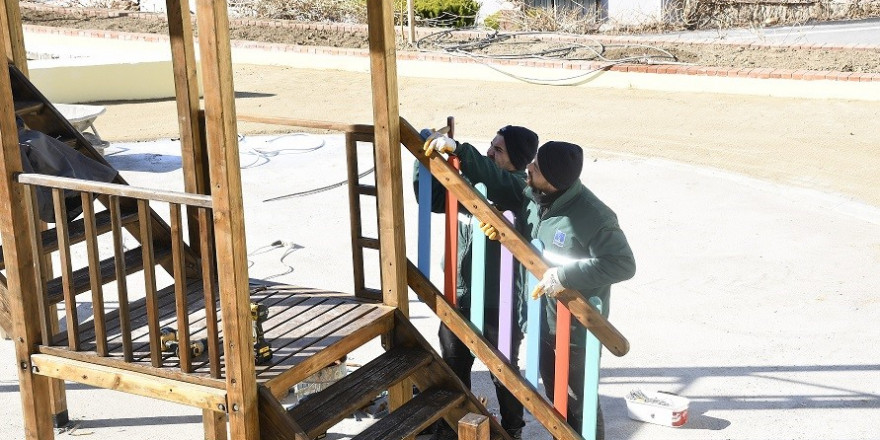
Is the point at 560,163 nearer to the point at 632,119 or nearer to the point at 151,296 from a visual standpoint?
the point at 151,296

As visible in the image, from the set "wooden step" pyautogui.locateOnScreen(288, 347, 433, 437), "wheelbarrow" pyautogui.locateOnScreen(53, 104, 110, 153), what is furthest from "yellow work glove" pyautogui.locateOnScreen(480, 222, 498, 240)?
"wheelbarrow" pyautogui.locateOnScreen(53, 104, 110, 153)

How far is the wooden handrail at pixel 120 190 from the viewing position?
13.7 feet

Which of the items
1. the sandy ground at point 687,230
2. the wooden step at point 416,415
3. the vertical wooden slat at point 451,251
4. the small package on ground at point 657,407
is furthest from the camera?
the sandy ground at point 687,230

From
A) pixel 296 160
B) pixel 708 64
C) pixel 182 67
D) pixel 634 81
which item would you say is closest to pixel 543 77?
pixel 634 81

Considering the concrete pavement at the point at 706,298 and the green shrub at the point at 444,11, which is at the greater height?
the green shrub at the point at 444,11

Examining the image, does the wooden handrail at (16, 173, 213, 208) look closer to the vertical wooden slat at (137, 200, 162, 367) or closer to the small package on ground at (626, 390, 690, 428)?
the vertical wooden slat at (137, 200, 162, 367)

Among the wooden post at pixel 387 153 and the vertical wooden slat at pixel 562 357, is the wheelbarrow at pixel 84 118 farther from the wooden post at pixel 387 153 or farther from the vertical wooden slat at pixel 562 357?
the vertical wooden slat at pixel 562 357

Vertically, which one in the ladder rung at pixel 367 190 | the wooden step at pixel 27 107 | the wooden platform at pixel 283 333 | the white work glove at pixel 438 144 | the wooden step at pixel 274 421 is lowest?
the wooden step at pixel 274 421

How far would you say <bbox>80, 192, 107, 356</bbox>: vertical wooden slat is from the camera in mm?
4581

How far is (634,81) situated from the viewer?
15.0 metres

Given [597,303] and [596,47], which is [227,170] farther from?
[596,47]

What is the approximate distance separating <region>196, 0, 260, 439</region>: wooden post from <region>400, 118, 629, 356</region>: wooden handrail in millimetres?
1151

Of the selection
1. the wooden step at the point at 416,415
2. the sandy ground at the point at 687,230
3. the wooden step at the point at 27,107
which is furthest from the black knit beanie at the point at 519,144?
the wooden step at the point at 27,107

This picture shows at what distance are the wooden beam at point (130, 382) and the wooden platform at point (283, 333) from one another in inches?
1.0
